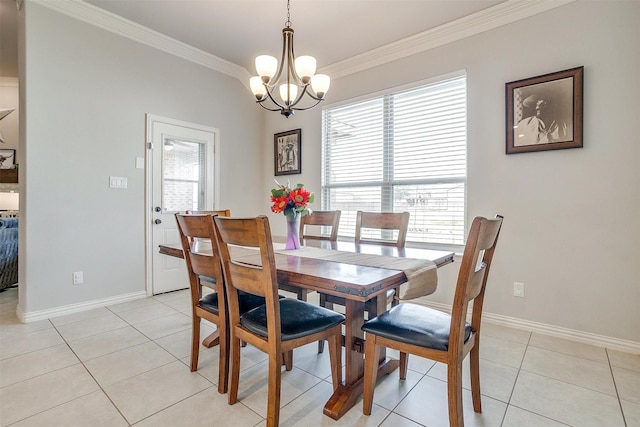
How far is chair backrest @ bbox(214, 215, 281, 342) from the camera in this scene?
49.8 inches

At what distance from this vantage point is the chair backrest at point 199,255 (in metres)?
1.55

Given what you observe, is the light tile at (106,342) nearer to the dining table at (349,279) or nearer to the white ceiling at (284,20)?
the dining table at (349,279)

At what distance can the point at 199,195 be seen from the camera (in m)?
3.89

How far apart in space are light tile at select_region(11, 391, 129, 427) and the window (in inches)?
108

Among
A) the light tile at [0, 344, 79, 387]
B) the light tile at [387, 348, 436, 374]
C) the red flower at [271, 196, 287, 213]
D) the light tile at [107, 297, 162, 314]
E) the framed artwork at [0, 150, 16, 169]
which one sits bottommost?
the light tile at [387, 348, 436, 374]

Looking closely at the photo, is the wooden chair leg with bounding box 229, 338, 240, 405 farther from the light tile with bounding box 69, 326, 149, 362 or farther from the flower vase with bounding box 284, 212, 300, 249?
the light tile with bounding box 69, 326, 149, 362

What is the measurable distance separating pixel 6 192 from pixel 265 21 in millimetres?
5869

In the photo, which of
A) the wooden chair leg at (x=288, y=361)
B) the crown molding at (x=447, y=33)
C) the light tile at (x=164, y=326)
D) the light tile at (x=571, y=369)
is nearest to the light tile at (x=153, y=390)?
the wooden chair leg at (x=288, y=361)

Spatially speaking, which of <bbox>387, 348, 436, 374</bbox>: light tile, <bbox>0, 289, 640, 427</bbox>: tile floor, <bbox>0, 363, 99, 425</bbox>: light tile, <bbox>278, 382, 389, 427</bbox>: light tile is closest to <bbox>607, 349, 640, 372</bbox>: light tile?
<bbox>0, 289, 640, 427</bbox>: tile floor

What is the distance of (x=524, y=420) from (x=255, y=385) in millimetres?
1368

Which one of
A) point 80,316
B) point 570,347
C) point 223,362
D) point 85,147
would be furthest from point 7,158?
point 570,347

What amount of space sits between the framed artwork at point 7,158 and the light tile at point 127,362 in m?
4.89

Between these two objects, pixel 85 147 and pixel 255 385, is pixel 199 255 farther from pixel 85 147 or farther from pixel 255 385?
pixel 85 147

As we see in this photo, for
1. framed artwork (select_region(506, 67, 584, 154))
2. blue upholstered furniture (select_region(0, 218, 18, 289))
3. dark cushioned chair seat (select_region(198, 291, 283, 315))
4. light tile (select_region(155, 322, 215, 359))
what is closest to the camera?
dark cushioned chair seat (select_region(198, 291, 283, 315))
